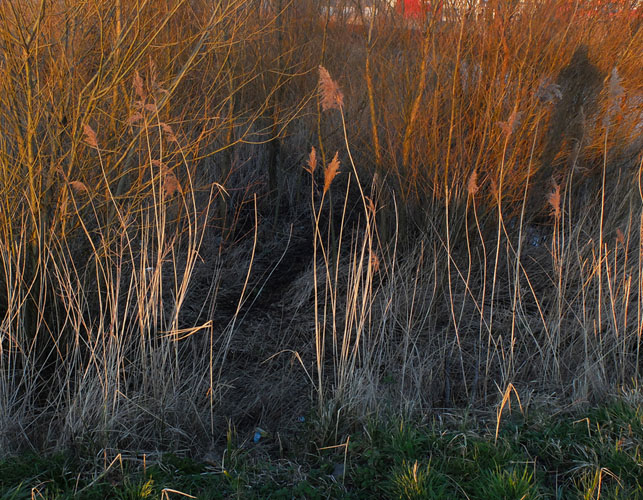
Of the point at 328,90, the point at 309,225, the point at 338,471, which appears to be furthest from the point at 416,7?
the point at 338,471

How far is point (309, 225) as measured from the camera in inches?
259

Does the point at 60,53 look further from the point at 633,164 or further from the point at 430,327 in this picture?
the point at 633,164

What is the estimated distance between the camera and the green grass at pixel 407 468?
8.21ft

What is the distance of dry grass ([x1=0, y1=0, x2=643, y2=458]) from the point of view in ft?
10.4

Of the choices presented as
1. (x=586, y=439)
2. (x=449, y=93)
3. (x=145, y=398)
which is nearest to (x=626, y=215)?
(x=449, y=93)

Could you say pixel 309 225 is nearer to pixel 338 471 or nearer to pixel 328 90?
pixel 328 90

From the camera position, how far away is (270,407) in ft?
11.7

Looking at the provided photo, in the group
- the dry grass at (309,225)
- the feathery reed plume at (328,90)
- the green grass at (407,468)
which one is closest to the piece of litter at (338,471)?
the green grass at (407,468)

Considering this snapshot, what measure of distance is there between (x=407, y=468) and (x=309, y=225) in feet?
13.8

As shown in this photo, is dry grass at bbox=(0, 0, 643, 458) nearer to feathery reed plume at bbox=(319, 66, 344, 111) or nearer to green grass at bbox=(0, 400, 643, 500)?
feathery reed plume at bbox=(319, 66, 344, 111)

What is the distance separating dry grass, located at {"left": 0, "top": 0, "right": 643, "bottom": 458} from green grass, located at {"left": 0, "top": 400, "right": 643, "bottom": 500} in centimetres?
21

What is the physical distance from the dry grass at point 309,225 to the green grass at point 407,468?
0.21 metres

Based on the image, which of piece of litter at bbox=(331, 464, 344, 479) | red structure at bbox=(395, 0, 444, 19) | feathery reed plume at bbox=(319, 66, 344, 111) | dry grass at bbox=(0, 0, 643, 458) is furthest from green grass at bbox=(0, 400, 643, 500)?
red structure at bbox=(395, 0, 444, 19)

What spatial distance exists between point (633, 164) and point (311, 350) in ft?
11.6
